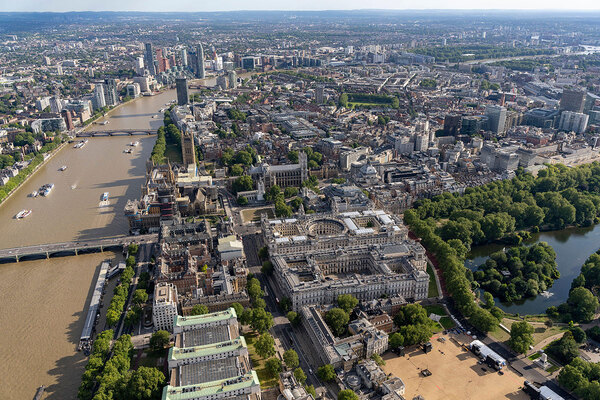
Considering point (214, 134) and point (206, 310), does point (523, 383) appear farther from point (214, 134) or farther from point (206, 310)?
point (214, 134)

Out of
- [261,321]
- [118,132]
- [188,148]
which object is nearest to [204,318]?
[261,321]

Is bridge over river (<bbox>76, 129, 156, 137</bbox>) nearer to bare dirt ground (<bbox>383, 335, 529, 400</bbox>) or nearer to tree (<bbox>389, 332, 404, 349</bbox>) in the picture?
tree (<bbox>389, 332, 404, 349</bbox>)

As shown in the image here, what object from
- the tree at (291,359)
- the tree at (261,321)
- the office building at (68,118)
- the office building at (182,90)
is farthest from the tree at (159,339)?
the office building at (182,90)

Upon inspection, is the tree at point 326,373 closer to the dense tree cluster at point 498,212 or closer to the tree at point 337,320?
the tree at point 337,320

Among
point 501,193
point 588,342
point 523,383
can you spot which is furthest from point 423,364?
point 501,193

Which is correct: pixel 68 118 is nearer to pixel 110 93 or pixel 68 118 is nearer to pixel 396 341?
pixel 110 93

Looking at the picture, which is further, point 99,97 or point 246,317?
point 99,97

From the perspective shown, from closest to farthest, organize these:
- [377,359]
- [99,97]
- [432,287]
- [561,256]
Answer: [377,359], [432,287], [561,256], [99,97]
